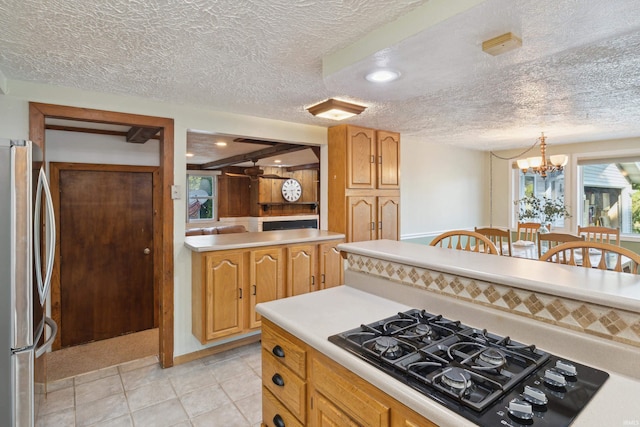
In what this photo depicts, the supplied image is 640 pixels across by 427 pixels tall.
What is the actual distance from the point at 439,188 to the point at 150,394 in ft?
14.9

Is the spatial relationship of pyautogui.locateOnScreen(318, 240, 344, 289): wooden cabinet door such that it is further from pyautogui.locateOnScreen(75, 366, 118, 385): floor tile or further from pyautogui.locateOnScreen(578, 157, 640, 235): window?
pyautogui.locateOnScreen(578, 157, 640, 235): window

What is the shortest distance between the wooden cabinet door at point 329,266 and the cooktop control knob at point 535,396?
2.70 meters

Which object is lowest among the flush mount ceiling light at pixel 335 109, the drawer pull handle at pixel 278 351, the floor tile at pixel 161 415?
the floor tile at pixel 161 415

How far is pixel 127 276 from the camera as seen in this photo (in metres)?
3.73

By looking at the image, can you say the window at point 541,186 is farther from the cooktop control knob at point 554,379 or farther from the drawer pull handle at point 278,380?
the drawer pull handle at point 278,380

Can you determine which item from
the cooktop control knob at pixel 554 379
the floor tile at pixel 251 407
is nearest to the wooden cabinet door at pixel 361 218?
the floor tile at pixel 251 407

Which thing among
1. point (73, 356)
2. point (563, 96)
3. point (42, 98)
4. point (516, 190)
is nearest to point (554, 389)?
point (563, 96)

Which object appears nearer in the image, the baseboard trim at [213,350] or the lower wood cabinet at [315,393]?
the lower wood cabinet at [315,393]

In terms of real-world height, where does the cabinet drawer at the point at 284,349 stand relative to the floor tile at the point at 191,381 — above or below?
above

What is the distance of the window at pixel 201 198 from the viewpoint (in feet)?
27.3

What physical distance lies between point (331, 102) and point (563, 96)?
1867 millimetres

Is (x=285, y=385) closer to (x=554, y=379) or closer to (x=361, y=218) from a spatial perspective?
(x=554, y=379)

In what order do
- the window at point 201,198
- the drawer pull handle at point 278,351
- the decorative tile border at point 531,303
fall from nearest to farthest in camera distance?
the decorative tile border at point 531,303 < the drawer pull handle at point 278,351 < the window at point 201,198

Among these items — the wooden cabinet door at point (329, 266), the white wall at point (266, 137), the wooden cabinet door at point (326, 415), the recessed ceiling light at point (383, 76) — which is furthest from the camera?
the wooden cabinet door at point (329, 266)
